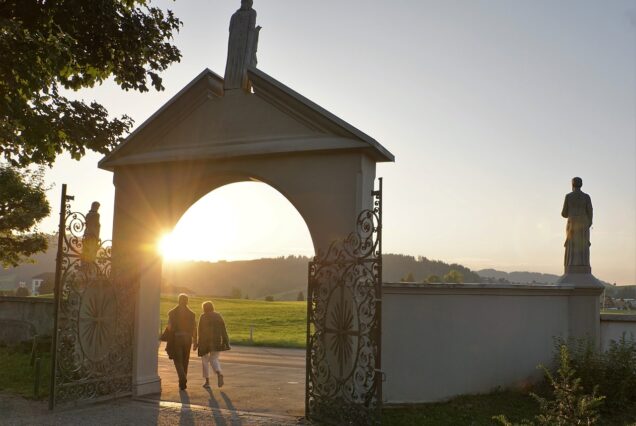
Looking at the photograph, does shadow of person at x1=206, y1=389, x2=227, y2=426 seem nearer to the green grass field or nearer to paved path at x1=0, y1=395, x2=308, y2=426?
paved path at x1=0, y1=395, x2=308, y2=426

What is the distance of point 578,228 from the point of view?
1162 cm

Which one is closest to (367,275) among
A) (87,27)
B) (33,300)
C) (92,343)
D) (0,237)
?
(92,343)

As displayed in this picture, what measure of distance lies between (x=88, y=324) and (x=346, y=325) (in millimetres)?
4997

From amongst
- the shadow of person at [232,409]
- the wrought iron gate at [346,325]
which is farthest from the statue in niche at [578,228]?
the shadow of person at [232,409]

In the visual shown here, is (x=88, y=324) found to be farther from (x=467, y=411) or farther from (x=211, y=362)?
(x=467, y=411)

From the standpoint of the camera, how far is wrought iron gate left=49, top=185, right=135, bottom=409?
32.1ft

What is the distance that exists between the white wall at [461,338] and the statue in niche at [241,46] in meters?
4.69

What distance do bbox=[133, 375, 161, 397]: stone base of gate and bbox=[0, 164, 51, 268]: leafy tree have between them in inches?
500

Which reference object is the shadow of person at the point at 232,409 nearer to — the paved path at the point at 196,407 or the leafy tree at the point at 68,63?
the paved path at the point at 196,407

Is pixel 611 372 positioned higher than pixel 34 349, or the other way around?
pixel 611 372

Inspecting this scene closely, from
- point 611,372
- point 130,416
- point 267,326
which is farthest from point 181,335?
point 267,326

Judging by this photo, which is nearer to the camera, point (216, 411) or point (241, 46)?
point (216, 411)

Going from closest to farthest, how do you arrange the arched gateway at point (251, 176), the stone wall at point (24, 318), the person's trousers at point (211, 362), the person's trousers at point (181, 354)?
the arched gateway at point (251, 176)
the person's trousers at point (181, 354)
the person's trousers at point (211, 362)
the stone wall at point (24, 318)

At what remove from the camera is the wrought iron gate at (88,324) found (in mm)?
9797
